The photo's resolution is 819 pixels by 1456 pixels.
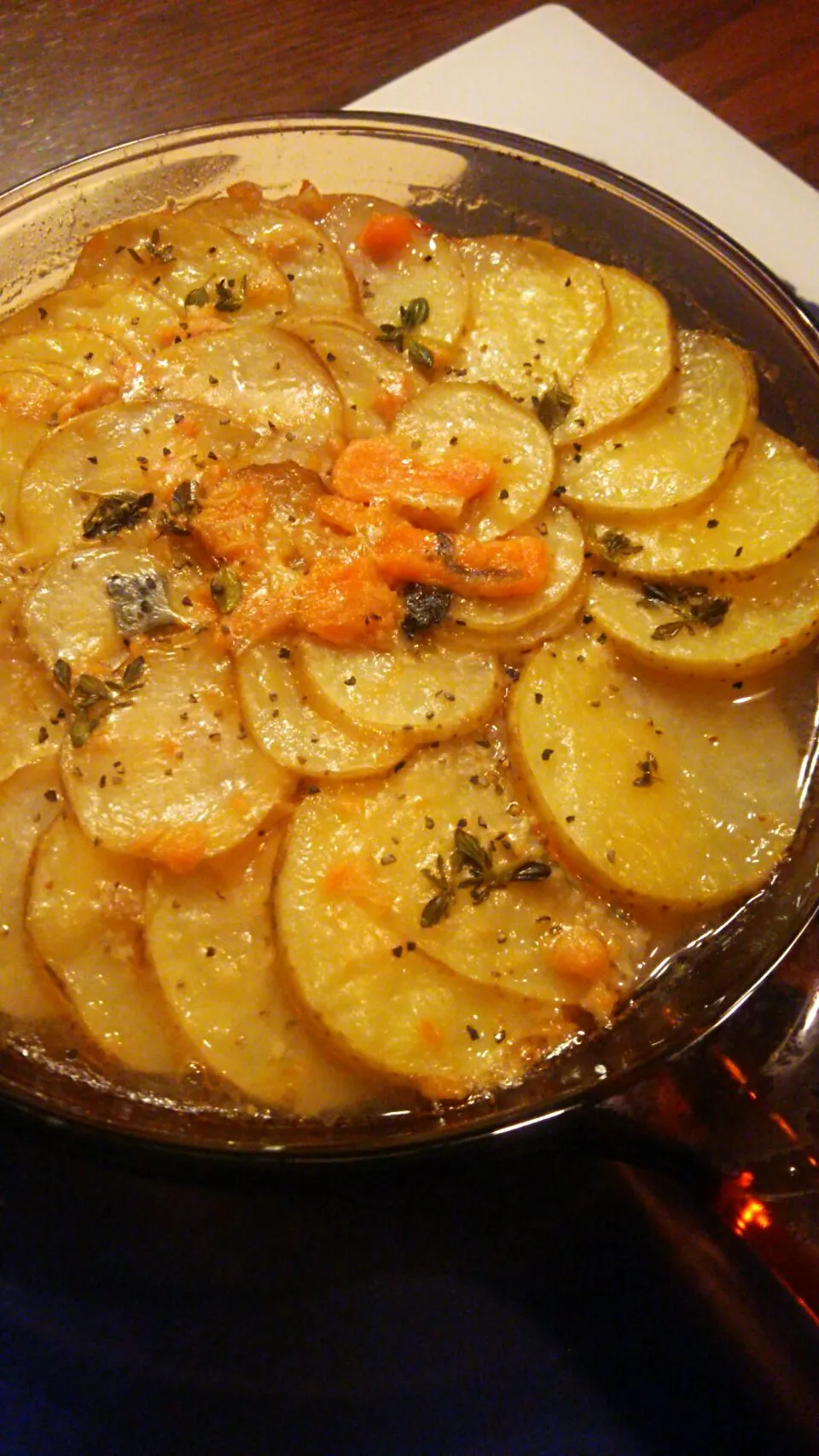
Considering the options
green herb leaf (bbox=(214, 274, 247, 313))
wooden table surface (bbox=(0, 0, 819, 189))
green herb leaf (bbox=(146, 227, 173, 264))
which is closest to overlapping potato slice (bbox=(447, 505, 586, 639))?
green herb leaf (bbox=(214, 274, 247, 313))

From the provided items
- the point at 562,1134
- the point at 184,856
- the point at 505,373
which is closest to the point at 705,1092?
the point at 562,1134

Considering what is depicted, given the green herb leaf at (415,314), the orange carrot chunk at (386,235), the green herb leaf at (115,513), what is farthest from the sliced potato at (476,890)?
the orange carrot chunk at (386,235)

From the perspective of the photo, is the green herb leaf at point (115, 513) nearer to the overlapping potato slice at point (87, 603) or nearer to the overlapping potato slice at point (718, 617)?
the overlapping potato slice at point (87, 603)

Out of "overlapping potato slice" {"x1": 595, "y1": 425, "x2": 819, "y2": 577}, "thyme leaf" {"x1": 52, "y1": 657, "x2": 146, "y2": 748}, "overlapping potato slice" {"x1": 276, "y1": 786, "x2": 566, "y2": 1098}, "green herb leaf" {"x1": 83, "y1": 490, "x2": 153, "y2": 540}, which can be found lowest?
"overlapping potato slice" {"x1": 276, "y1": 786, "x2": 566, "y2": 1098}

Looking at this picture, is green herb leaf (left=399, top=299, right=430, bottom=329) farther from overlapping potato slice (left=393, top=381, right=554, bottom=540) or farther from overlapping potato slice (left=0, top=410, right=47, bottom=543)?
overlapping potato slice (left=0, top=410, right=47, bottom=543)

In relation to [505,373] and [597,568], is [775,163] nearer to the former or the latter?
[505,373]

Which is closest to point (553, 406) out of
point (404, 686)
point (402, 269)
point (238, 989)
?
point (402, 269)

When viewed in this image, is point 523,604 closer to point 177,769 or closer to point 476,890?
point 476,890
